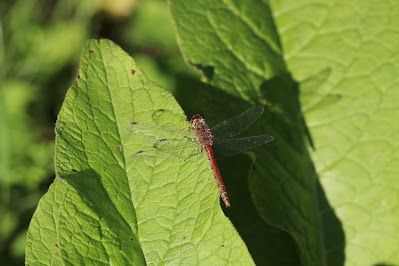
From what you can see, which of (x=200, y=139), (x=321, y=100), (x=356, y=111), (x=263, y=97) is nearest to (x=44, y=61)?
(x=200, y=139)

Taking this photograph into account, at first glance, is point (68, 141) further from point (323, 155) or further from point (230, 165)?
point (323, 155)

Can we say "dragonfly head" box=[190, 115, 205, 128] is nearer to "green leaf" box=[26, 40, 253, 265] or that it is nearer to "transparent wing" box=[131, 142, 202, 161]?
"transparent wing" box=[131, 142, 202, 161]

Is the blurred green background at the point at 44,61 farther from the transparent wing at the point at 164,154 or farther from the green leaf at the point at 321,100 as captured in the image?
the transparent wing at the point at 164,154

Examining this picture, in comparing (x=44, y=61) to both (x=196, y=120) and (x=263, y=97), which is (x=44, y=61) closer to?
(x=196, y=120)

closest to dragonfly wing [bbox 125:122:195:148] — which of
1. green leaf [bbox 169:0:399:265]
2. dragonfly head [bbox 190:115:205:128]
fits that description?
dragonfly head [bbox 190:115:205:128]

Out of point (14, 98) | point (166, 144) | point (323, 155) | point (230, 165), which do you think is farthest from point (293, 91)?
point (14, 98)
